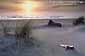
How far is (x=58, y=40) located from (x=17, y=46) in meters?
0.32

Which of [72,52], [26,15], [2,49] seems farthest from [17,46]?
[72,52]

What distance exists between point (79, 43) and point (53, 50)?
0.21 m

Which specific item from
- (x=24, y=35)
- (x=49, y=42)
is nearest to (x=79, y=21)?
(x=49, y=42)

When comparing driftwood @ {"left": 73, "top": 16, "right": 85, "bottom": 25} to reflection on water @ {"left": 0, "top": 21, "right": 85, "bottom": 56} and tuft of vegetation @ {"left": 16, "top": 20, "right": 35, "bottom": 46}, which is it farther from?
tuft of vegetation @ {"left": 16, "top": 20, "right": 35, "bottom": 46}

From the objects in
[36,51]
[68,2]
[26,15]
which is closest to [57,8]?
[68,2]

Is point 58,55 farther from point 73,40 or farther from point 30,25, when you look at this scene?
point 30,25

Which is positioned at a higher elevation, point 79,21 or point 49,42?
point 79,21

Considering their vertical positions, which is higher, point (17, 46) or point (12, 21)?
point (12, 21)

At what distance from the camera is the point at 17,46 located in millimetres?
2066

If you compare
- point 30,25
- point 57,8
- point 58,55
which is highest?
point 57,8

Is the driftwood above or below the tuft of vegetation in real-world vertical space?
above

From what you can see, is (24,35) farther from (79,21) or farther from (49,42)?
(79,21)

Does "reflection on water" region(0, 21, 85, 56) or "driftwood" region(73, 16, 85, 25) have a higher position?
"driftwood" region(73, 16, 85, 25)

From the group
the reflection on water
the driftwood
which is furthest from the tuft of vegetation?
the driftwood
